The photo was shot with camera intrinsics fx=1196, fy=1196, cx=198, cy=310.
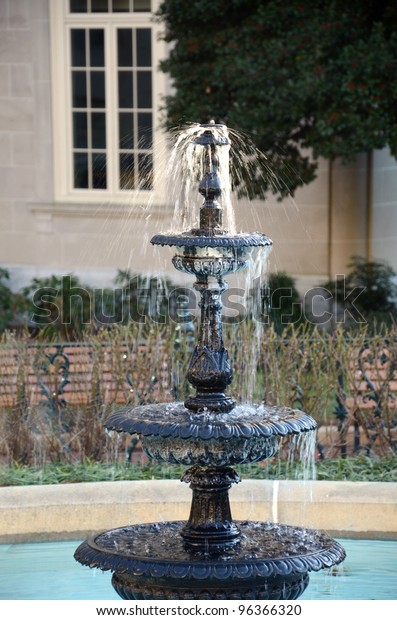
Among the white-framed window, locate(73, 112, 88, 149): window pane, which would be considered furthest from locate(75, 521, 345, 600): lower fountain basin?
locate(73, 112, 88, 149): window pane

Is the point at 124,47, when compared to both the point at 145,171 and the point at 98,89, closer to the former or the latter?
the point at 98,89

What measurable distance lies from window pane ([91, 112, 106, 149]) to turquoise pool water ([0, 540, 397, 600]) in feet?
29.4

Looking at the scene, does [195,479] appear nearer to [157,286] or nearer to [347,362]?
[347,362]

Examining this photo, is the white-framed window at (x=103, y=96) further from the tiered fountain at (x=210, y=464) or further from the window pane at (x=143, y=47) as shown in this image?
the tiered fountain at (x=210, y=464)

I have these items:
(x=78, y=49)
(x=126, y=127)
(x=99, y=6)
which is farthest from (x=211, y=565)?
(x=99, y=6)

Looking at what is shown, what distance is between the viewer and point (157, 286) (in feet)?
42.3

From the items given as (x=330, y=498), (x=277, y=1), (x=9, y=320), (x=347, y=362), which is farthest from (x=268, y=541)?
(x=9, y=320)

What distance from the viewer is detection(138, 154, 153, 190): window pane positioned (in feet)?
47.4

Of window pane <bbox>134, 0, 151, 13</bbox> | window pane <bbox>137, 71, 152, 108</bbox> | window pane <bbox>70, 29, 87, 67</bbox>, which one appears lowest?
window pane <bbox>137, 71, 152, 108</bbox>

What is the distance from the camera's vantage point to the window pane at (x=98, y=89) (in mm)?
14320

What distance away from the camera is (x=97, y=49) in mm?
14273

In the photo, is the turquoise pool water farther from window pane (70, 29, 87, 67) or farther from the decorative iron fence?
window pane (70, 29, 87, 67)

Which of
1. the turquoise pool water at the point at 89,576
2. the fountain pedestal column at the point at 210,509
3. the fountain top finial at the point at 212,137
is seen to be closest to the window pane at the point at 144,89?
the turquoise pool water at the point at 89,576

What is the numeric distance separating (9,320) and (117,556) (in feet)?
27.3
